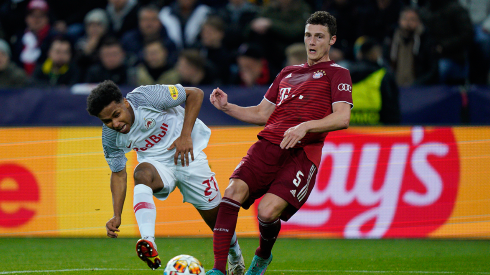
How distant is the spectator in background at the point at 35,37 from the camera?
1253 cm

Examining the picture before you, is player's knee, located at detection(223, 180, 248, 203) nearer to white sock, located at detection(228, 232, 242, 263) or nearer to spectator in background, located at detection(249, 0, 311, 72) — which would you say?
white sock, located at detection(228, 232, 242, 263)

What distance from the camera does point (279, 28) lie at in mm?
11180

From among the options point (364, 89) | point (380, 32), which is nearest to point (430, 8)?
point (380, 32)

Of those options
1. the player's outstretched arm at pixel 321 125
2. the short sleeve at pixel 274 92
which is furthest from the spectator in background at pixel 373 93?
the player's outstretched arm at pixel 321 125

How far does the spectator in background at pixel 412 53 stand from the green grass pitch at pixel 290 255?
337 cm

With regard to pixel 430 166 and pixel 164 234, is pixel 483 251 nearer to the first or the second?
pixel 430 166

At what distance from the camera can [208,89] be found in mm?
9531

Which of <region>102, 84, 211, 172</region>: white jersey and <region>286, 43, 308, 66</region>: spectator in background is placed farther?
<region>286, 43, 308, 66</region>: spectator in background

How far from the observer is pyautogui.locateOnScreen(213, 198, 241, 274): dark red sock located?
4969 mm

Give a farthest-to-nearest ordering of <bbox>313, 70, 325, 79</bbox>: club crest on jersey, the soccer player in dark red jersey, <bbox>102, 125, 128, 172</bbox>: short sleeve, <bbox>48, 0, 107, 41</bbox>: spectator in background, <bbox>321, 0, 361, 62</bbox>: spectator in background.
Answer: <bbox>48, 0, 107, 41</bbox>: spectator in background < <bbox>321, 0, 361, 62</bbox>: spectator in background < <bbox>102, 125, 128, 172</bbox>: short sleeve < <bbox>313, 70, 325, 79</bbox>: club crest on jersey < the soccer player in dark red jersey

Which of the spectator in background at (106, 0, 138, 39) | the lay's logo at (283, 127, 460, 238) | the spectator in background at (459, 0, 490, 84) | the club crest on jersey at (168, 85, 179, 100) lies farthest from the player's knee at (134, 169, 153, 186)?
the spectator in background at (106, 0, 138, 39)

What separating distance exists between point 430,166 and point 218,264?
13.9 ft

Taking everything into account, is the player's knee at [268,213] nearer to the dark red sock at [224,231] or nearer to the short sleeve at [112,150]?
the dark red sock at [224,231]

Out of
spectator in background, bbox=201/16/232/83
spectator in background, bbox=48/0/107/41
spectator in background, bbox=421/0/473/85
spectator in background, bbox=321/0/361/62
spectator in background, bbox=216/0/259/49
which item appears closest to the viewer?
spectator in background, bbox=421/0/473/85
